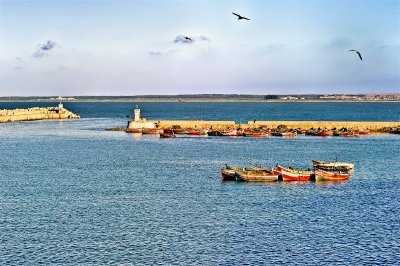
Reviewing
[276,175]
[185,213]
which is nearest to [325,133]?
[276,175]

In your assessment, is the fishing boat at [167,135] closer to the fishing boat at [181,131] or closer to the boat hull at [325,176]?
the fishing boat at [181,131]

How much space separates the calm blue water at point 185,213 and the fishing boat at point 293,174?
2008mm

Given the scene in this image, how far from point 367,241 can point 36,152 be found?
231 feet

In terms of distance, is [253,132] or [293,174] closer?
[293,174]

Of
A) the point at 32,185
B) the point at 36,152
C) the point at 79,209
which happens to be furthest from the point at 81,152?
the point at 79,209

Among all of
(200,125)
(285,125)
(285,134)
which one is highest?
(285,125)

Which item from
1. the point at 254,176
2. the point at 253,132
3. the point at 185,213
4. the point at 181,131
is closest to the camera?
the point at 185,213

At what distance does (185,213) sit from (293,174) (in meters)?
22.7

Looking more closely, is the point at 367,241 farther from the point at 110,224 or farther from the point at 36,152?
the point at 36,152

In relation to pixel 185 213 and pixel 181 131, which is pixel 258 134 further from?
pixel 185 213

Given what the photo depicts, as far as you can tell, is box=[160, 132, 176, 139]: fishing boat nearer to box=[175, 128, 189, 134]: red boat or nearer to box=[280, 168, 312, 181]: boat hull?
box=[175, 128, 189, 134]: red boat

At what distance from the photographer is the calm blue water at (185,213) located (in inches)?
1751

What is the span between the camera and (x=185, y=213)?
56375 mm

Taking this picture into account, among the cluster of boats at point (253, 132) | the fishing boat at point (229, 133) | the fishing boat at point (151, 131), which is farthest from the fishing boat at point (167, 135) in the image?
the fishing boat at point (229, 133)
